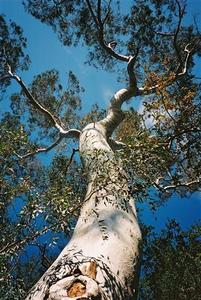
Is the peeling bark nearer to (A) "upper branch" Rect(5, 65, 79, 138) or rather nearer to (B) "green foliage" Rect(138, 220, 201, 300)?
(B) "green foliage" Rect(138, 220, 201, 300)

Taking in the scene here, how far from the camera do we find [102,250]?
1.90m

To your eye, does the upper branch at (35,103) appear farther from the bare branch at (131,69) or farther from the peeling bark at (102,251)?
the peeling bark at (102,251)

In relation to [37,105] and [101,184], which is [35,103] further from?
[101,184]

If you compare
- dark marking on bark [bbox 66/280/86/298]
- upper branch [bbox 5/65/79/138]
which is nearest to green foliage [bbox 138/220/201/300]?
upper branch [bbox 5/65/79/138]

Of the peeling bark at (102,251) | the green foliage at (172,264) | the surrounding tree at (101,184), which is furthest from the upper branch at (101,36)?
the peeling bark at (102,251)

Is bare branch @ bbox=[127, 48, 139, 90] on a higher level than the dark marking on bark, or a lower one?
higher

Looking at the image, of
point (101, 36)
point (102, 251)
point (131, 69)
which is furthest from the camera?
point (101, 36)

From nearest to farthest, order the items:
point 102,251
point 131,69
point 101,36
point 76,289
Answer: point 76,289
point 102,251
point 131,69
point 101,36

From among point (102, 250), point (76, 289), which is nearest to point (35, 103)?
point (102, 250)

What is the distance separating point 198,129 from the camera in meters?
6.48

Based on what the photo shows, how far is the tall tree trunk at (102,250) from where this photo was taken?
157cm

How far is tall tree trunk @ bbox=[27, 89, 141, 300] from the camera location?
61.6 inches

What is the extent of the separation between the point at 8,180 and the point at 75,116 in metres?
5.24

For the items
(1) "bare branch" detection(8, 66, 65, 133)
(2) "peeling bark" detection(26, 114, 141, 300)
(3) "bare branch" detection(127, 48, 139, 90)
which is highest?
(1) "bare branch" detection(8, 66, 65, 133)
